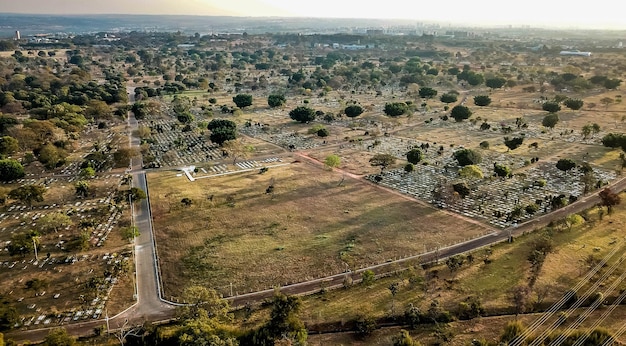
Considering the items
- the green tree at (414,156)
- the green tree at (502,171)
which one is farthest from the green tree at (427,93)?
the green tree at (502,171)

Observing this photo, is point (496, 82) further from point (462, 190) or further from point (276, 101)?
point (462, 190)

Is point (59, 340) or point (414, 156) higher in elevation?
point (414, 156)

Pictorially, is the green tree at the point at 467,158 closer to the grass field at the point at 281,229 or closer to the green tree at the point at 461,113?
the grass field at the point at 281,229

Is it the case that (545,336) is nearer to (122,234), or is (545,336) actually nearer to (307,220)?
(307,220)

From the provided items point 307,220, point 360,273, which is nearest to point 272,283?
point 360,273

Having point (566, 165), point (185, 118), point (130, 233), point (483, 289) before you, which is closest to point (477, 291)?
point (483, 289)

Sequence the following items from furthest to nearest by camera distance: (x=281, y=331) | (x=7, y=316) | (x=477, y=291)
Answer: (x=477, y=291) < (x=7, y=316) < (x=281, y=331)

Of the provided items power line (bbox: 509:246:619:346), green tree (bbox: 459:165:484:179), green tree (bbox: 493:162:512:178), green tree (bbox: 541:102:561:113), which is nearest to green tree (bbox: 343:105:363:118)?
green tree (bbox: 459:165:484:179)
